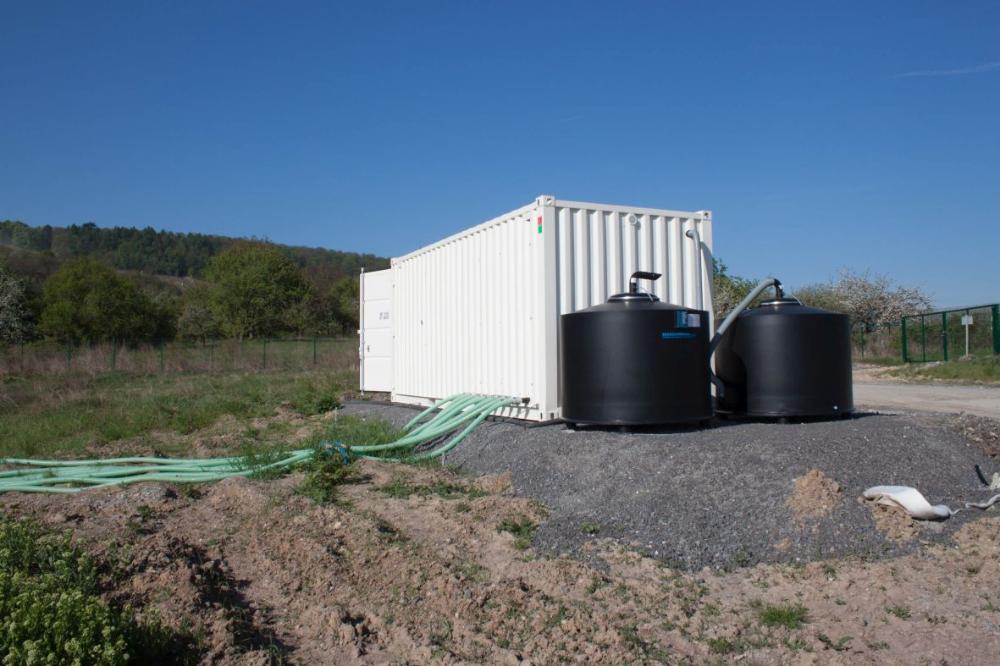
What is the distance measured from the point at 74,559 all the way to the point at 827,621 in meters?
4.23

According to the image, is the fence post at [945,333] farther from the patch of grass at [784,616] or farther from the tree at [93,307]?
the tree at [93,307]

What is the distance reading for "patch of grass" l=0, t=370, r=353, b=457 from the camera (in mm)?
11523

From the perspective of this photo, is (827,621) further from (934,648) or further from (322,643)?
(322,643)

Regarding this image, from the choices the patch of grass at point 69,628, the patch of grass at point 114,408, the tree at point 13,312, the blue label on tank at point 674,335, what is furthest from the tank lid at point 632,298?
the tree at point 13,312

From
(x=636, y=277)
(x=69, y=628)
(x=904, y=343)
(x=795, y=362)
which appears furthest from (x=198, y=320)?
(x=69, y=628)

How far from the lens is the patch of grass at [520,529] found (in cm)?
536

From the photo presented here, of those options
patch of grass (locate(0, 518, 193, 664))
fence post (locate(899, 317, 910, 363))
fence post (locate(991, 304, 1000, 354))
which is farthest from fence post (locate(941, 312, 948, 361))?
patch of grass (locate(0, 518, 193, 664))

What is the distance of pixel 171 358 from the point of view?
2950 cm

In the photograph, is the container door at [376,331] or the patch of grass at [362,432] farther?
the container door at [376,331]

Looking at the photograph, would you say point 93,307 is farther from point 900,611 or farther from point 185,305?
point 900,611

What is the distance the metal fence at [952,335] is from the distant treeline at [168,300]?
25.7 meters

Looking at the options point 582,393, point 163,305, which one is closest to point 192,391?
point 582,393

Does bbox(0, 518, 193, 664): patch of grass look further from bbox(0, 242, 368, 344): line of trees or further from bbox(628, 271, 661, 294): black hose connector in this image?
bbox(0, 242, 368, 344): line of trees

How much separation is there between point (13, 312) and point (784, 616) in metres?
44.5
